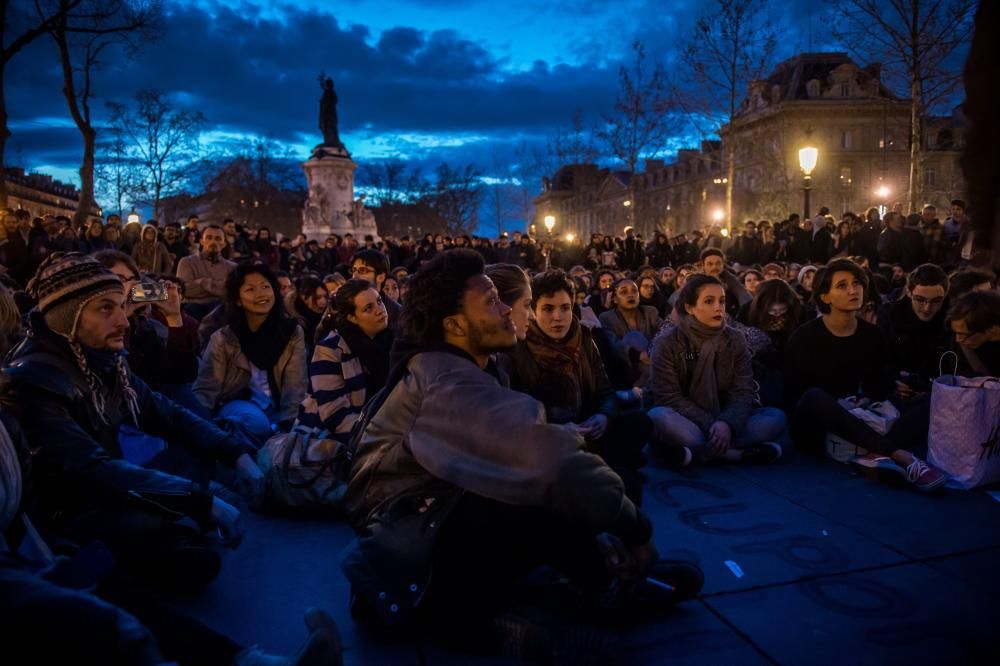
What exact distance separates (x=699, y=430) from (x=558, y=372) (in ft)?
4.22

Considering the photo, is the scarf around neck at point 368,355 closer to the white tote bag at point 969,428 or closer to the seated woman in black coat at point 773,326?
the seated woman in black coat at point 773,326

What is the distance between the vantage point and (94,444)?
2.88 metres

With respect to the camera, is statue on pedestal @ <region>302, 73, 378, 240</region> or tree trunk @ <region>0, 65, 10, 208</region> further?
statue on pedestal @ <region>302, 73, 378, 240</region>

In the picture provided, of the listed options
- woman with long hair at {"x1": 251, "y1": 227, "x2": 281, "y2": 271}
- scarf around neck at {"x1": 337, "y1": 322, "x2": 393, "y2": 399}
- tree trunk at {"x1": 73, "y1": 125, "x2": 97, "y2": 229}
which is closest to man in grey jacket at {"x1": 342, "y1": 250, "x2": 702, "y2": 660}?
scarf around neck at {"x1": 337, "y1": 322, "x2": 393, "y2": 399}

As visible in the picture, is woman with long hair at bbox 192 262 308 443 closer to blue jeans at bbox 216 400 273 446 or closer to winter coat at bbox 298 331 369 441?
blue jeans at bbox 216 400 273 446

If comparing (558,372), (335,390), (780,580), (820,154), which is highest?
(820,154)

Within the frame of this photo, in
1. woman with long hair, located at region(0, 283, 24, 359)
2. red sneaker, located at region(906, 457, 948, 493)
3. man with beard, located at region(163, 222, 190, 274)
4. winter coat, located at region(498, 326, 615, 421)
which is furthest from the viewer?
man with beard, located at region(163, 222, 190, 274)

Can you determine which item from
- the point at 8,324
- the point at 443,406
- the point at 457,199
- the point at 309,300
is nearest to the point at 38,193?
the point at 457,199

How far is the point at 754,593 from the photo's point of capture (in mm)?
3070

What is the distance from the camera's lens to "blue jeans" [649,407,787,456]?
495 cm

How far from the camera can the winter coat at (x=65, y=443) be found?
9.12 ft

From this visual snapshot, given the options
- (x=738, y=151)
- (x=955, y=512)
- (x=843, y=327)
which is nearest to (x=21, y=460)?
(x=955, y=512)

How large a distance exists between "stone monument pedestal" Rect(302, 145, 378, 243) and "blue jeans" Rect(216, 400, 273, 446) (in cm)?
2285

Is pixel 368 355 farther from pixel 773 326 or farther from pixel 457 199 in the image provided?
pixel 457 199
